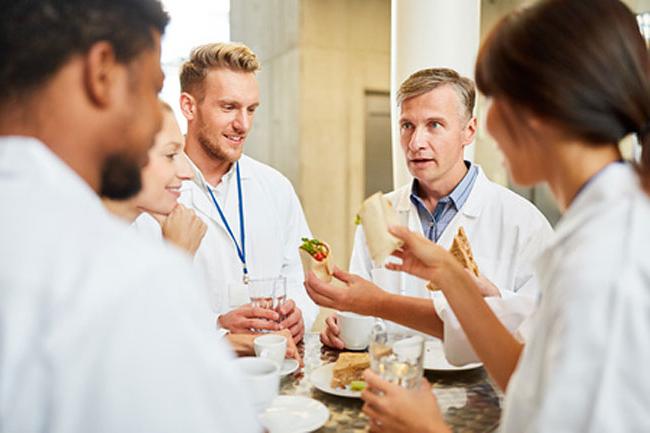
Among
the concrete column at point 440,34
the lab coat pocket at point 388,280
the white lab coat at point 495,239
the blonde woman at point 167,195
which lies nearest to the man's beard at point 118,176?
the blonde woman at point 167,195

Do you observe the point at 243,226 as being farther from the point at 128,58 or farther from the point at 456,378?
the point at 128,58

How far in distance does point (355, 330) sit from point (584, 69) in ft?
4.09

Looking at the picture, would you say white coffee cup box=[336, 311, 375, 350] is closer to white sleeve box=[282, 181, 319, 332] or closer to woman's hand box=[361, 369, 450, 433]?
woman's hand box=[361, 369, 450, 433]

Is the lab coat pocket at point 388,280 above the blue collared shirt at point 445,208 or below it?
below

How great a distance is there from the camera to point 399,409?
1275mm

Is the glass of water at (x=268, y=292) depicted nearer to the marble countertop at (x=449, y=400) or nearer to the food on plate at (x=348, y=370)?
the marble countertop at (x=449, y=400)

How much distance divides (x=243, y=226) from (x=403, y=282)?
3.03ft

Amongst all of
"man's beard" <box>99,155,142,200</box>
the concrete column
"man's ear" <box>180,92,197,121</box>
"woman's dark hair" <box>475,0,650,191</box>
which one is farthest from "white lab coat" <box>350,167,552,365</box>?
"man's beard" <box>99,155,142,200</box>

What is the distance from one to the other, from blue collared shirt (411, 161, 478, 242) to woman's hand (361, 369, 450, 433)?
1615 millimetres

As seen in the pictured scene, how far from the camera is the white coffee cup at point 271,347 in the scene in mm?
1636

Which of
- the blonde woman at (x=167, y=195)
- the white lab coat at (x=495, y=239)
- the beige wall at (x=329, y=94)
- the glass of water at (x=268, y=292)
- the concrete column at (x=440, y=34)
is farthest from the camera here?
the beige wall at (x=329, y=94)

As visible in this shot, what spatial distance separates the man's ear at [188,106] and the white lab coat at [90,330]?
2.38 m

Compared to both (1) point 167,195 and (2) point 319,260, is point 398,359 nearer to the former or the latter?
(2) point 319,260

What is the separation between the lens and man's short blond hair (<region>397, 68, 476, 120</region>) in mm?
2746
